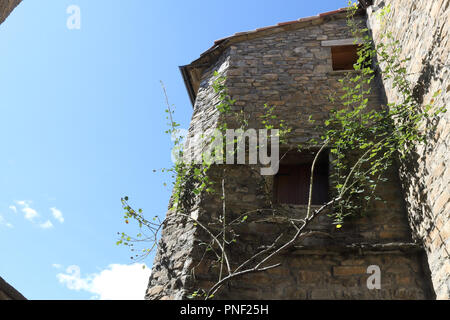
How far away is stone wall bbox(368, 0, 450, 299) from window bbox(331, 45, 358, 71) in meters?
1.63

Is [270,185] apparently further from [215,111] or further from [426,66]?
[426,66]

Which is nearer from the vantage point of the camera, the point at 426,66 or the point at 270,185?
the point at 426,66

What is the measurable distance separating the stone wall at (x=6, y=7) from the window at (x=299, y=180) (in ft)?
12.2

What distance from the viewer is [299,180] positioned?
16.0 feet

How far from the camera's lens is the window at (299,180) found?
471 centimetres

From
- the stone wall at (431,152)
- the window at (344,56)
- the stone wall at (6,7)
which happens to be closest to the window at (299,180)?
the stone wall at (431,152)

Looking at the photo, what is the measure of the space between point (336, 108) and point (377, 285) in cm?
245

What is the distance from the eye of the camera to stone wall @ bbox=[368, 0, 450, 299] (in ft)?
10.9

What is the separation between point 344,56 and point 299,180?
2622mm

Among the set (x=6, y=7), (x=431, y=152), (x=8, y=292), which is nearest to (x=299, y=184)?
(x=431, y=152)

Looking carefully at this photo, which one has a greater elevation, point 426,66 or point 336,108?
point 336,108

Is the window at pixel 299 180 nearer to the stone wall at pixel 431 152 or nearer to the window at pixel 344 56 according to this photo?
the stone wall at pixel 431 152
